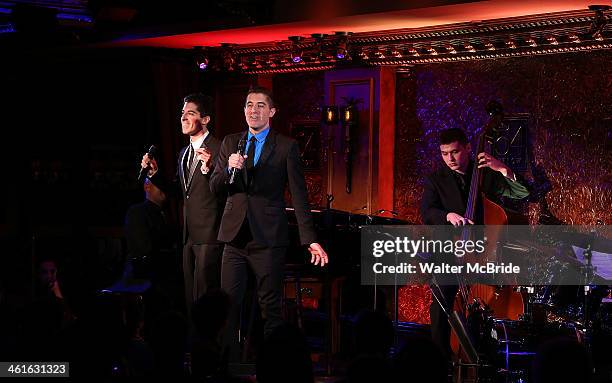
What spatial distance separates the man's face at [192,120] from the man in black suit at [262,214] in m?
0.74

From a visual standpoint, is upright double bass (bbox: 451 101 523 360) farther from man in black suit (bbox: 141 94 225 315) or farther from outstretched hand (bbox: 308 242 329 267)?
man in black suit (bbox: 141 94 225 315)

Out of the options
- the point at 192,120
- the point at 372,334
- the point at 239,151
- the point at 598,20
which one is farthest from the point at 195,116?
the point at 372,334

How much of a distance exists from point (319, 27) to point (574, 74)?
7.20 feet

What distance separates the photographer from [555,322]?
6.89 meters

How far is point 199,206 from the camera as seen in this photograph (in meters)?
6.68

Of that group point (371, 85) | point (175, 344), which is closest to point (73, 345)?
point (175, 344)

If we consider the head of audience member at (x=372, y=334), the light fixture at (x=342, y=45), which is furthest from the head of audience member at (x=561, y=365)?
the light fixture at (x=342, y=45)

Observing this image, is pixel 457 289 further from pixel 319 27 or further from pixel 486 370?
pixel 319 27

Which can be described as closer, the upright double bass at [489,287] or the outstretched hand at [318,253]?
the outstretched hand at [318,253]

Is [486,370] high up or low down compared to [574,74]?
down

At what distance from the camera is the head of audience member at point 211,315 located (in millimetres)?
4012

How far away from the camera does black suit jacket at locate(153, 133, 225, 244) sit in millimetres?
6645

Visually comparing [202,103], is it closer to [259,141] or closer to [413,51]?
[259,141]

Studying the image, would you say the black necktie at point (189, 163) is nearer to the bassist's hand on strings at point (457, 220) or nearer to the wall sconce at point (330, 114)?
the bassist's hand on strings at point (457, 220)
